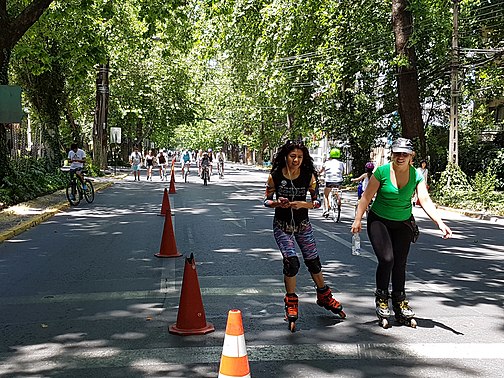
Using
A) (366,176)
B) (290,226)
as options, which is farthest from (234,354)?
(366,176)

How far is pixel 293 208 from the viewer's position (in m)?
6.10

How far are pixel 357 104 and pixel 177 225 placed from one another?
1996cm

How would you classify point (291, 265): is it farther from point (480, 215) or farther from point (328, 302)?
point (480, 215)

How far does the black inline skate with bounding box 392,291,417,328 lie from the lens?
6.13 m

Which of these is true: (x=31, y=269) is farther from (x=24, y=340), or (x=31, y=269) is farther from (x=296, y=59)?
(x=296, y=59)

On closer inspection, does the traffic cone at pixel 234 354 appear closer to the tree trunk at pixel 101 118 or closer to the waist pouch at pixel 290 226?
the waist pouch at pixel 290 226

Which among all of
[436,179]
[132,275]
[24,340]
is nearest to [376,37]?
[436,179]

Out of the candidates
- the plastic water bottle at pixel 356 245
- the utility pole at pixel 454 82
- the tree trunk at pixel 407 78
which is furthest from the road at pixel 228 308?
the tree trunk at pixel 407 78

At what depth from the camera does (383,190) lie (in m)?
6.06

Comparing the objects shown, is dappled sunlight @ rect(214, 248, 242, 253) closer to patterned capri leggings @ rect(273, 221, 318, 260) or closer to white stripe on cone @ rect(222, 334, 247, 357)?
patterned capri leggings @ rect(273, 221, 318, 260)

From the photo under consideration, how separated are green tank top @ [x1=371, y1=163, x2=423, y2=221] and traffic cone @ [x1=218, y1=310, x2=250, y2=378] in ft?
8.73

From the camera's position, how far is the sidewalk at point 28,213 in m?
13.1

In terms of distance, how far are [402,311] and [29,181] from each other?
1702 cm

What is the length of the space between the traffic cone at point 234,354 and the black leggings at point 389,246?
2.49 meters
